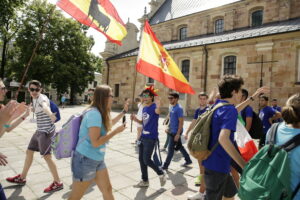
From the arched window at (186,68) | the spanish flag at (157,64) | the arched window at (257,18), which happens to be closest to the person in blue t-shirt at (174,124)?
the spanish flag at (157,64)

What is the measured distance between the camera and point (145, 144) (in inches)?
162

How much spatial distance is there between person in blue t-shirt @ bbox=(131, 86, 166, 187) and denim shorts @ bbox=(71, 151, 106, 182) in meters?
1.59

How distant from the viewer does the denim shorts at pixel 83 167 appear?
2508 mm

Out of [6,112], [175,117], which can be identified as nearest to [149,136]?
[175,117]

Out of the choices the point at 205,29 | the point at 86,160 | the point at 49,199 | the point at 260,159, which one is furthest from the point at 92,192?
the point at 205,29

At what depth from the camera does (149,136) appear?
4129mm

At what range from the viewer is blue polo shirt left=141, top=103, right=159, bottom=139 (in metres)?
4.14

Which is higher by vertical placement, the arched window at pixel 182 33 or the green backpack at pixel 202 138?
the arched window at pixel 182 33

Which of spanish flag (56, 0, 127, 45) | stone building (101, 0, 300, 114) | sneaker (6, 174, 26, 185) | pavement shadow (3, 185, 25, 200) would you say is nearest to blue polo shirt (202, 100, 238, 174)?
spanish flag (56, 0, 127, 45)

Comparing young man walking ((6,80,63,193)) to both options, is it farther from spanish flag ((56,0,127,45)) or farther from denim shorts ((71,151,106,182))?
denim shorts ((71,151,106,182))

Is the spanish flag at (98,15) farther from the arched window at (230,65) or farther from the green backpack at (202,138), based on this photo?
the arched window at (230,65)

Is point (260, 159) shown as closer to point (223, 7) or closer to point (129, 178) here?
point (129, 178)

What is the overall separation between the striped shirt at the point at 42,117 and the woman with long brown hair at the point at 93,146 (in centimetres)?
174

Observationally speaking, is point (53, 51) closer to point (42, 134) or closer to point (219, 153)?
point (42, 134)
